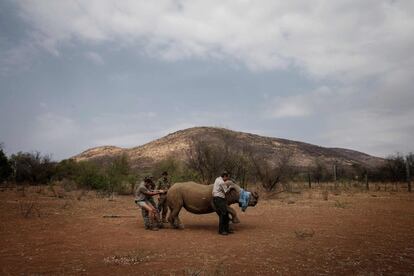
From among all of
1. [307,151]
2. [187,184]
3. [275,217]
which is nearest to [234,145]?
[275,217]

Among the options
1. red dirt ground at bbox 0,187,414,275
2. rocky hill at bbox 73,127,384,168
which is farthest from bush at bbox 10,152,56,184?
red dirt ground at bbox 0,187,414,275

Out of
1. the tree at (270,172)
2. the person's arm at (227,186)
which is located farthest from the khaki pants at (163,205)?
the tree at (270,172)

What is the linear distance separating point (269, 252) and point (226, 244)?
121cm

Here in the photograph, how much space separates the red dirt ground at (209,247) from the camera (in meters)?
6.61

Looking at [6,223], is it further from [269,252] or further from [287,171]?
[287,171]

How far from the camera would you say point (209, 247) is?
8391mm

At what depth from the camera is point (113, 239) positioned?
935 cm

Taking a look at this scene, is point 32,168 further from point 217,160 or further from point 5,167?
point 217,160

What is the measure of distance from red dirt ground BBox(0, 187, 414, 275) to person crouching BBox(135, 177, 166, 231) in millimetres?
430

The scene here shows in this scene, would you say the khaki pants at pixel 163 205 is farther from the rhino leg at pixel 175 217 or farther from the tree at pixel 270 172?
the tree at pixel 270 172

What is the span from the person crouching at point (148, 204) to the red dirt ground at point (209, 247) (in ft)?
1.41

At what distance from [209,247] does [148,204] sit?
3561 millimetres

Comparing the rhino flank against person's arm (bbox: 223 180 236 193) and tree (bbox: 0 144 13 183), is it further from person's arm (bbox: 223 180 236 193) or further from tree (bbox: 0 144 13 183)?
tree (bbox: 0 144 13 183)

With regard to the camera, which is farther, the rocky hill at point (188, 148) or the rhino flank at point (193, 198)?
the rocky hill at point (188, 148)
